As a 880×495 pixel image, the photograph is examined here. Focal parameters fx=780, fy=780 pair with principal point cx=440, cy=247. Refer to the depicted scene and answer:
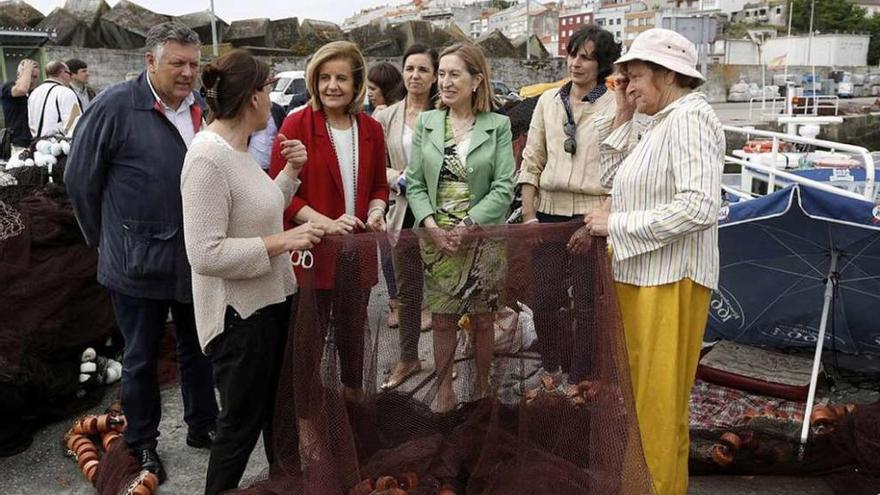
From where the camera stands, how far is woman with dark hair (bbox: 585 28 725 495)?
2.72m

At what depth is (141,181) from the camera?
11.0ft

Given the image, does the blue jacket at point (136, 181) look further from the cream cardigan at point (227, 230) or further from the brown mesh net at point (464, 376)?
the brown mesh net at point (464, 376)

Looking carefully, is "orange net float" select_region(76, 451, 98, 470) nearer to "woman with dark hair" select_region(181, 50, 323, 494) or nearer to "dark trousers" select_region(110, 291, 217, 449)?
"dark trousers" select_region(110, 291, 217, 449)

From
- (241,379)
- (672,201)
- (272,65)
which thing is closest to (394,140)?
(241,379)

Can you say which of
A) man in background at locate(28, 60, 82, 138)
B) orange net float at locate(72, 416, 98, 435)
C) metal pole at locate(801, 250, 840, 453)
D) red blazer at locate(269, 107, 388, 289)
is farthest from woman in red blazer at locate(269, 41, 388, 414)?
man in background at locate(28, 60, 82, 138)

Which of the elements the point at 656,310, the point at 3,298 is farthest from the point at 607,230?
the point at 3,298

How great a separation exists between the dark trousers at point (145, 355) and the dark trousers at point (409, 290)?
3.67 feet

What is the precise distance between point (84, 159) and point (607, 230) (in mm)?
2223

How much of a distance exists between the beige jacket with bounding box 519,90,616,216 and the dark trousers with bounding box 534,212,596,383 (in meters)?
1.08

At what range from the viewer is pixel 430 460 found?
10.3 feet

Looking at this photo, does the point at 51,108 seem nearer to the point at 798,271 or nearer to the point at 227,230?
the point at 227,230

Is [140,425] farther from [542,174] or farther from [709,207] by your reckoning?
[709,207]

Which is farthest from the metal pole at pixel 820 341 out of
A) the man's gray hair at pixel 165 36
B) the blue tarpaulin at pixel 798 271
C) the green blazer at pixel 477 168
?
the man's gray hair at pixel 165 36

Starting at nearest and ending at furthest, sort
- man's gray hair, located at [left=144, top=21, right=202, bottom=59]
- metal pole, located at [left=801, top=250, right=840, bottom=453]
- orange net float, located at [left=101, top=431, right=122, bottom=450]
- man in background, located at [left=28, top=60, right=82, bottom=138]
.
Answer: man's gray hair, located at [left=144, top=21, right=202, bottom=59] → metal pole, located at [left=801, top=250, right=840, bottom=453] → orange net float, located at [left=101, top=431, right=122, bottom=450] → man in background, located at [left=28, top=60, right=82, bottom=138]
